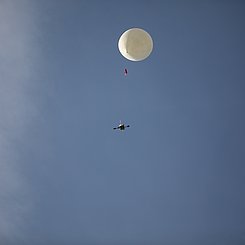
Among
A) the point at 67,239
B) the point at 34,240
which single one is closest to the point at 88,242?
the point at 67,239

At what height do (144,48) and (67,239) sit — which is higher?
(144,48)

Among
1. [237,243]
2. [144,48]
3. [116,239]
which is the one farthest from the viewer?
[116,239]

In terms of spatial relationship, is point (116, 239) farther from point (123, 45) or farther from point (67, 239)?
point (123, 45)

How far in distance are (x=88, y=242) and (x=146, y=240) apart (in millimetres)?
4455

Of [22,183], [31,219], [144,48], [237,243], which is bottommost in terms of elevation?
[237,243]

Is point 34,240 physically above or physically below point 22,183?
below

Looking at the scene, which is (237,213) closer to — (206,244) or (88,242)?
(206,244)

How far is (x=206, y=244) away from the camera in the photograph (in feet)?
94.1

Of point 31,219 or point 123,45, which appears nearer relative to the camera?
point 123,45

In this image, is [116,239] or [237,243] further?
[116,239]

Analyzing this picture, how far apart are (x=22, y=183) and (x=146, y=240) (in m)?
10.3

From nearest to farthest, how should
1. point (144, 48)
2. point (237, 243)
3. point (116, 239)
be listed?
point (144, 48), point (237, 243), point (116, 239)

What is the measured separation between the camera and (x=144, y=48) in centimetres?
2064

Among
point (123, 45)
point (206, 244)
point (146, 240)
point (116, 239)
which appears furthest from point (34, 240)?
point (123, 45)
